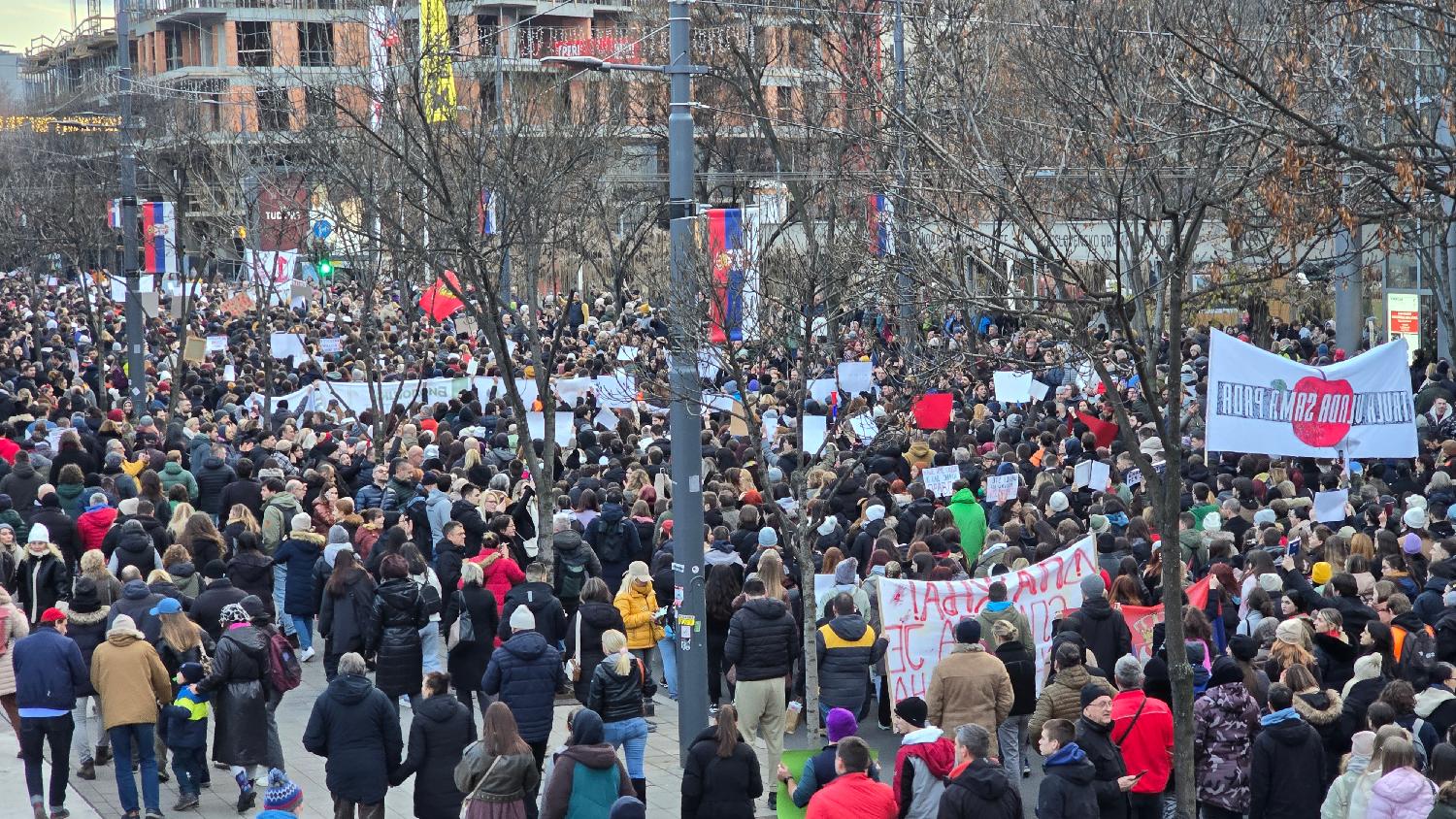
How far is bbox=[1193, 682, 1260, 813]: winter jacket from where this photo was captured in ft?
33.6

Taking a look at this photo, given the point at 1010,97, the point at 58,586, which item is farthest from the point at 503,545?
the point at 1010,97

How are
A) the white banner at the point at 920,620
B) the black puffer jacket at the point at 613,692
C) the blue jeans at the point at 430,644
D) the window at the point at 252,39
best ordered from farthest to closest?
the window at the point at 252,39 → the blue jeans at the point at 430,644 → the white banner at the point at 920,620 → the black puffer jacket at the point at 613,692

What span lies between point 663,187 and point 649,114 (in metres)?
7.14

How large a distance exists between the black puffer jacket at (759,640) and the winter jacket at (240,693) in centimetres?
318

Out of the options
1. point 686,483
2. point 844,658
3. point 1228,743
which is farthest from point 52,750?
point 1228,743

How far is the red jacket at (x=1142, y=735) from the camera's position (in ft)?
33.1

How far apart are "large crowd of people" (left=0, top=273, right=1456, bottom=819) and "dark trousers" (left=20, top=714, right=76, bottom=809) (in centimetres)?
3

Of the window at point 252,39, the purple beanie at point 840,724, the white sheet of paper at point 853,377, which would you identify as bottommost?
the purple beanie at point 840,724

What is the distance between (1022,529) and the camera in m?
15.3

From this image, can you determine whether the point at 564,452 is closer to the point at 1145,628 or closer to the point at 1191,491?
the point at 1191,491

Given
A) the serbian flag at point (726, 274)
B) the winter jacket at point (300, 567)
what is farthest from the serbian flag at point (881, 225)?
the winter jacket at point (300, 567)

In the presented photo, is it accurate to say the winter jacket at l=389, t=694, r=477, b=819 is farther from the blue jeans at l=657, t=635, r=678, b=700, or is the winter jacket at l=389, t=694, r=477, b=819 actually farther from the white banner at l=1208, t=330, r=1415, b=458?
the white banner at l=1208, t=330, r=1415, b=458

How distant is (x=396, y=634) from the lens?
12422 millimetres

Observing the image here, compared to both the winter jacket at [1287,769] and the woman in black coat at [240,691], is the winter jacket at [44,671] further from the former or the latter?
the winter jacket at [1287,769]
